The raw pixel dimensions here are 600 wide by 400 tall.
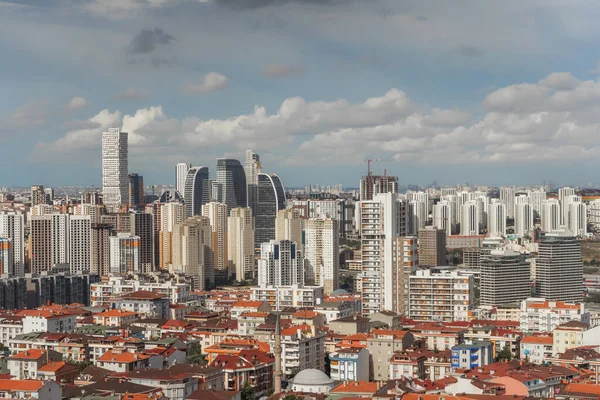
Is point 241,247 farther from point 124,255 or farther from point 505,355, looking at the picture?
point 505,355

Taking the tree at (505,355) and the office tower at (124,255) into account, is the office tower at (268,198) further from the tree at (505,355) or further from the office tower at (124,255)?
the tree at (505,355)

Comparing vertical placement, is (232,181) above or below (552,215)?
above

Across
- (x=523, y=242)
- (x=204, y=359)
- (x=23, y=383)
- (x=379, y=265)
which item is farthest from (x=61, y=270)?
(x=523, y=242)

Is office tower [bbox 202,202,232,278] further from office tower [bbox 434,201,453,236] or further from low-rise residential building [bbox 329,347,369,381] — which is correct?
low-rise residential building [bbox 329,347,369,381]

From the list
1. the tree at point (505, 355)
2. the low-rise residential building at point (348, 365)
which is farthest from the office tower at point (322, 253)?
the low-rise residential building at point (348, 365)

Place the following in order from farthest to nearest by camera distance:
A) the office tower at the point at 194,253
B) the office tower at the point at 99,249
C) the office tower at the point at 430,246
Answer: the office tower at the point at 430,246
the office tower at the point at 194,253
the office tower at the point at 99,249

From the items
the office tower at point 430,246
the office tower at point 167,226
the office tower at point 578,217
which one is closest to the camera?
the office tower at point 167,226

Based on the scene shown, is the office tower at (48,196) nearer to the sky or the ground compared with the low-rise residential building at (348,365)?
nearer to the sky

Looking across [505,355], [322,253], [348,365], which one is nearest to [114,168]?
[322,253]
